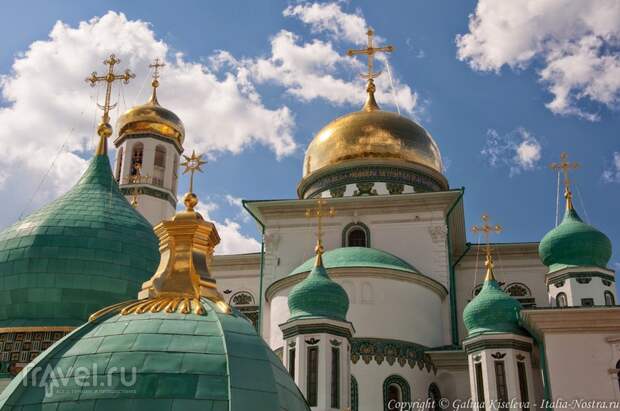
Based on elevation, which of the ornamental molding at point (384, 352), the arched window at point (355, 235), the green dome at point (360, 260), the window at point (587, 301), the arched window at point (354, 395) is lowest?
the arched window at point (354, 395)

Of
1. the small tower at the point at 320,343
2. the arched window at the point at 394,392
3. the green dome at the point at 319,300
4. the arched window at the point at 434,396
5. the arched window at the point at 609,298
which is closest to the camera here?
the small tower at the point at 320,343

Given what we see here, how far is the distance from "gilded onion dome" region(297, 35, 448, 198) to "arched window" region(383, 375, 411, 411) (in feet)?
24.4

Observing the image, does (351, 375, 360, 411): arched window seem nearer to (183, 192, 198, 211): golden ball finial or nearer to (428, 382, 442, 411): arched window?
(428, 382, 442, 411): arched window

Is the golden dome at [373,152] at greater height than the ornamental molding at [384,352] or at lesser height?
greater

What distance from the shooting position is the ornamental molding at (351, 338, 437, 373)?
17.6m

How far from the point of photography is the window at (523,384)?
16.1 m

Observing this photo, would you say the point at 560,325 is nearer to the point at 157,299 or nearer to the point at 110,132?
the point at 110,132

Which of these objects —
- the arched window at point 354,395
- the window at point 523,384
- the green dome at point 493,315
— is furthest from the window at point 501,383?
the arched window at point 354,395

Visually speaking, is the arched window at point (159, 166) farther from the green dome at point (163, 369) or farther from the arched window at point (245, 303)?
the green dome at point (163, 369)

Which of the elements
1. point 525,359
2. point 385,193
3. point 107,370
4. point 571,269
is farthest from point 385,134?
point 107,370

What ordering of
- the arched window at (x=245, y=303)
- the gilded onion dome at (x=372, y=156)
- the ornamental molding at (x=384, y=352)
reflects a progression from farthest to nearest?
1. the gilded onion dome at (x=372, y=156)
2. the arched window at (x=245, y=303)
3. the ornamental molding at (x=384, y=352)

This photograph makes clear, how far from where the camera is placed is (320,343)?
52.4ft

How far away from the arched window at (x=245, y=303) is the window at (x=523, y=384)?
8.69m

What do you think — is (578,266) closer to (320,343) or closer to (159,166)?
(320,343)
